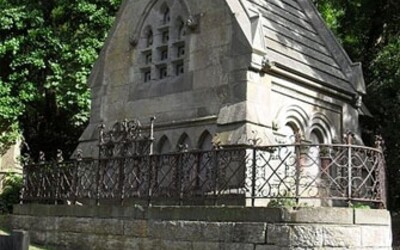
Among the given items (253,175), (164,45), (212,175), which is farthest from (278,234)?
(164,45)

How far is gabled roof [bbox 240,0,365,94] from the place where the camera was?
46.5 feet

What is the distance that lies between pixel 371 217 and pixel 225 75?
533cm

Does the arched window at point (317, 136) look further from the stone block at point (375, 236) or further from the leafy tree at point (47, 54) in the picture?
the leafy tree at point (47, 54)

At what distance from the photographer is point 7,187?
21484 mm

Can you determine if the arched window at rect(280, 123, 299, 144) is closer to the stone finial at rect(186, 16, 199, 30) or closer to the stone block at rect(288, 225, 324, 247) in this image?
the stone finial at rect(186, 16, 199, 30)

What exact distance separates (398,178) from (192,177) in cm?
824

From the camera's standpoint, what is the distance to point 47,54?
72.6 ft

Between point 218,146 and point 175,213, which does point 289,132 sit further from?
point 175,213

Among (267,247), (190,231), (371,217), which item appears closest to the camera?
(267,247)

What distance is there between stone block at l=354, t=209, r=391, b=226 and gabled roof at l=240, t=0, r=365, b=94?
4.92m

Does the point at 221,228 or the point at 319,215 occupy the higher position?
the point at 319,215

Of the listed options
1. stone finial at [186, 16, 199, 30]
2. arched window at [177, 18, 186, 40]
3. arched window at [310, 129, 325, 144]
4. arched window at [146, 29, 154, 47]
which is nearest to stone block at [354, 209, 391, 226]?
arched window at [310, 129, 325, 144]

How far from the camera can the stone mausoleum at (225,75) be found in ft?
43.1

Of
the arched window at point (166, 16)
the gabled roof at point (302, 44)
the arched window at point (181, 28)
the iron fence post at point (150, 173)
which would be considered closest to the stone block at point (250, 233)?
the iron fence post at point (150, 173)
